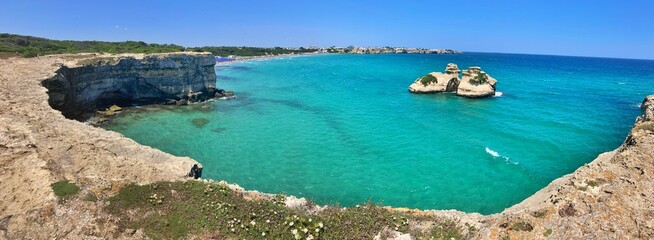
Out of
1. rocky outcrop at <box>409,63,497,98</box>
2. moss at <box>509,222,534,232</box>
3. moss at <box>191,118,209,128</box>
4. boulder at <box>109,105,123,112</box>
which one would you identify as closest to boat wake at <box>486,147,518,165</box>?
moss at <box>509,222,534,232</box>

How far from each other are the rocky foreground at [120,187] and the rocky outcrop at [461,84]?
1793 inches

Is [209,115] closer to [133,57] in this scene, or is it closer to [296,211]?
[133,57]

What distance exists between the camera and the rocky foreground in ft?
39.9

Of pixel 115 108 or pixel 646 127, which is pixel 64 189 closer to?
pixel 646 127

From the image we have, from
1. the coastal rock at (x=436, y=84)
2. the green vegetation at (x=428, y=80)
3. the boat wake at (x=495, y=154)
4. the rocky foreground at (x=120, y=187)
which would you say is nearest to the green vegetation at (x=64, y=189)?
the rocky foreground at (x=120, y=187)

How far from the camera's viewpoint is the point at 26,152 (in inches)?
637

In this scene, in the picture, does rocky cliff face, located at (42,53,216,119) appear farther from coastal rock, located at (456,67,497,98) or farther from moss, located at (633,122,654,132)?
moss, located at (633,122,654,132)

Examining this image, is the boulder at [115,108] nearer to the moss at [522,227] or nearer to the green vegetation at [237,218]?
the green vegetation at [237,218]

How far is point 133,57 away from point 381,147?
117ft

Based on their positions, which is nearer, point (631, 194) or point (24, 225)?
point (24, 225)

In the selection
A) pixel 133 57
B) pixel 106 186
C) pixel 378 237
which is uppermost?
pixel 133 57

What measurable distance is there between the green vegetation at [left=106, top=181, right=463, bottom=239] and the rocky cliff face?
91.3ft

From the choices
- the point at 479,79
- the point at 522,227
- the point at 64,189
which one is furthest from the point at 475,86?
the point at 64,189

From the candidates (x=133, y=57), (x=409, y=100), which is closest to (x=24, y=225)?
(x=133, y=57)
